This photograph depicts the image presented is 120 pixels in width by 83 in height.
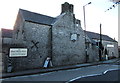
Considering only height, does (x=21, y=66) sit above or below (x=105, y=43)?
below

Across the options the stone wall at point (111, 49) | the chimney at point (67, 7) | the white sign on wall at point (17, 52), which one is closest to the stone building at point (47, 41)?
the chimney at point (67, 7)

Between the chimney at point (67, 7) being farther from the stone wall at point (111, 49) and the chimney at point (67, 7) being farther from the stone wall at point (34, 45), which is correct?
the stone wall at point (111, 49)

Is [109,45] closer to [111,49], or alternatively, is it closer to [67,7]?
[111,49]

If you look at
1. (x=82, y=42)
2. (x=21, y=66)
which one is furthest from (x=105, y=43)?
(x=21, y=66)

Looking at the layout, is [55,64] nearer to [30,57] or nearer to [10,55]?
[30,57]

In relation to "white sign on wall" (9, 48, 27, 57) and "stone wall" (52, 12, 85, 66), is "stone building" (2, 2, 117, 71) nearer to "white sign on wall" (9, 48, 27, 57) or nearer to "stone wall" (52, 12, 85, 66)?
"stone wall" (52, 12, 85, 66)

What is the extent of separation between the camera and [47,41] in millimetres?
19578

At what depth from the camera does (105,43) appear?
3769 centimetres

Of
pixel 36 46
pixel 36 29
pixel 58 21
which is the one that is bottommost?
pixel 36 46

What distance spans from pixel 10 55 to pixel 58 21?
392 inches

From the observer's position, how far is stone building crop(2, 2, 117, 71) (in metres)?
16.1

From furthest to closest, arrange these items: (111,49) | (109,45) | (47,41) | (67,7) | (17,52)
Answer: (111,49)
(109,45)
(67,7)
(47,41)
(17,52)

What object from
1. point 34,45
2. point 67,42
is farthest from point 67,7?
point 34,45

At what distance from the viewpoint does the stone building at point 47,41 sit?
16.1m
